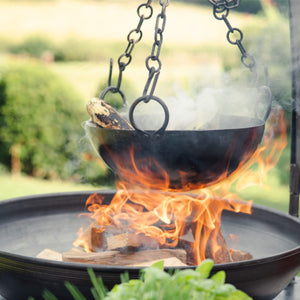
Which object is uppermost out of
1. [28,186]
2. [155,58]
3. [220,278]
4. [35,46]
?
[155,58]

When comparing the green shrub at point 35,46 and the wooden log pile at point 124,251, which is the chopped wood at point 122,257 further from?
the green shrub at point 35,46

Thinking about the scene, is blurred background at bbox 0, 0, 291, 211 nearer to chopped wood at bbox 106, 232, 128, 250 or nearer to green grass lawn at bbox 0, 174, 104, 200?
green grass lawn at bbox 0, 174, 104, 200

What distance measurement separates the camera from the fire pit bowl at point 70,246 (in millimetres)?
1427

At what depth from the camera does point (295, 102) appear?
6.46 ft

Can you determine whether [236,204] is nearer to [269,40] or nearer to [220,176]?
[220,176]

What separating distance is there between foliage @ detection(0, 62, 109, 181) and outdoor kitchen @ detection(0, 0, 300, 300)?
9.30 feet

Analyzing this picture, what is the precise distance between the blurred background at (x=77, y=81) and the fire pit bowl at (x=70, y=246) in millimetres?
1969

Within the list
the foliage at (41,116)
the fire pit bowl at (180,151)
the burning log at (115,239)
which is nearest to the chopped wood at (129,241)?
the burning log at (115,239)

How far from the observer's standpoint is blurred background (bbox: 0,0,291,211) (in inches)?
202

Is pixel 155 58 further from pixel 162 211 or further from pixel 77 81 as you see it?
pixel 77 81

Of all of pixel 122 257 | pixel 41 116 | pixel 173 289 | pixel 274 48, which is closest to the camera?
pixel 173 289

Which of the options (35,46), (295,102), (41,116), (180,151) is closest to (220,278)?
(180,151)

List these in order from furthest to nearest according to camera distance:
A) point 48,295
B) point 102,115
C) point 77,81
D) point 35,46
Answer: point 35,46 < point 77,81 < point 102,115 < point 48,295

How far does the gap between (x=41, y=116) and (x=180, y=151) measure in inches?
153
